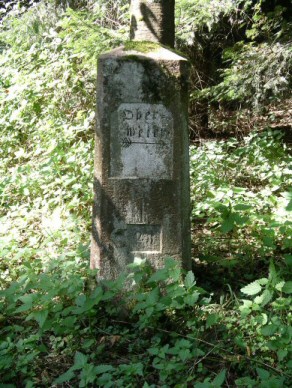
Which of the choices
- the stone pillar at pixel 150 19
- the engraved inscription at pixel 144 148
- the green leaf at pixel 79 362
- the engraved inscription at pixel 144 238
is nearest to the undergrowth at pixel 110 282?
the green leaf at pixel 79 362

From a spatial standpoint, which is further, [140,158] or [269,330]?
[140,158]

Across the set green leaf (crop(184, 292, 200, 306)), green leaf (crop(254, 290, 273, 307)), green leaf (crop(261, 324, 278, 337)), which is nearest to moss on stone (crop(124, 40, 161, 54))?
green leaf (crop(184, 292, 200, 306))

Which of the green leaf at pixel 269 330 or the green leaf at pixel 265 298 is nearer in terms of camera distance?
the green leaf at pixel 269 330

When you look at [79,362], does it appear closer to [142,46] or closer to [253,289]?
[253,289]

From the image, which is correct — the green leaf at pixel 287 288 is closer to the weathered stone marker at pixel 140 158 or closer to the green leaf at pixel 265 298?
the green leaf at pixel 265 298

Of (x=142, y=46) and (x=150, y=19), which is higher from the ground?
(x=150, y=19)

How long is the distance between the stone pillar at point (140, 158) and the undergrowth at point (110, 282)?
28 cm

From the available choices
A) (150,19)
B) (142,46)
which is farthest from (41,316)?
(150,19)

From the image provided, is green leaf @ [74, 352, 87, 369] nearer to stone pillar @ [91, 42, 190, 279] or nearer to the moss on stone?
stone pillar @ [91, 42, 190, 279]

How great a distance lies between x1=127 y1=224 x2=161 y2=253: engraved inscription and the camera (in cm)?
383

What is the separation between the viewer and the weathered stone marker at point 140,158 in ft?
12.1

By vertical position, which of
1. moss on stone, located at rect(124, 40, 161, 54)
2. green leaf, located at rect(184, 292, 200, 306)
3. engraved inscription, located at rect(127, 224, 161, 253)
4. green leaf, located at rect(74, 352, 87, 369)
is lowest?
green leaf, located at rect(74, 352, 87, 369)

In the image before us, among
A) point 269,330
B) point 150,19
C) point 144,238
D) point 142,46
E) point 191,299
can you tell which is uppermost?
point 150,19

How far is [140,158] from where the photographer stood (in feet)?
12.3
